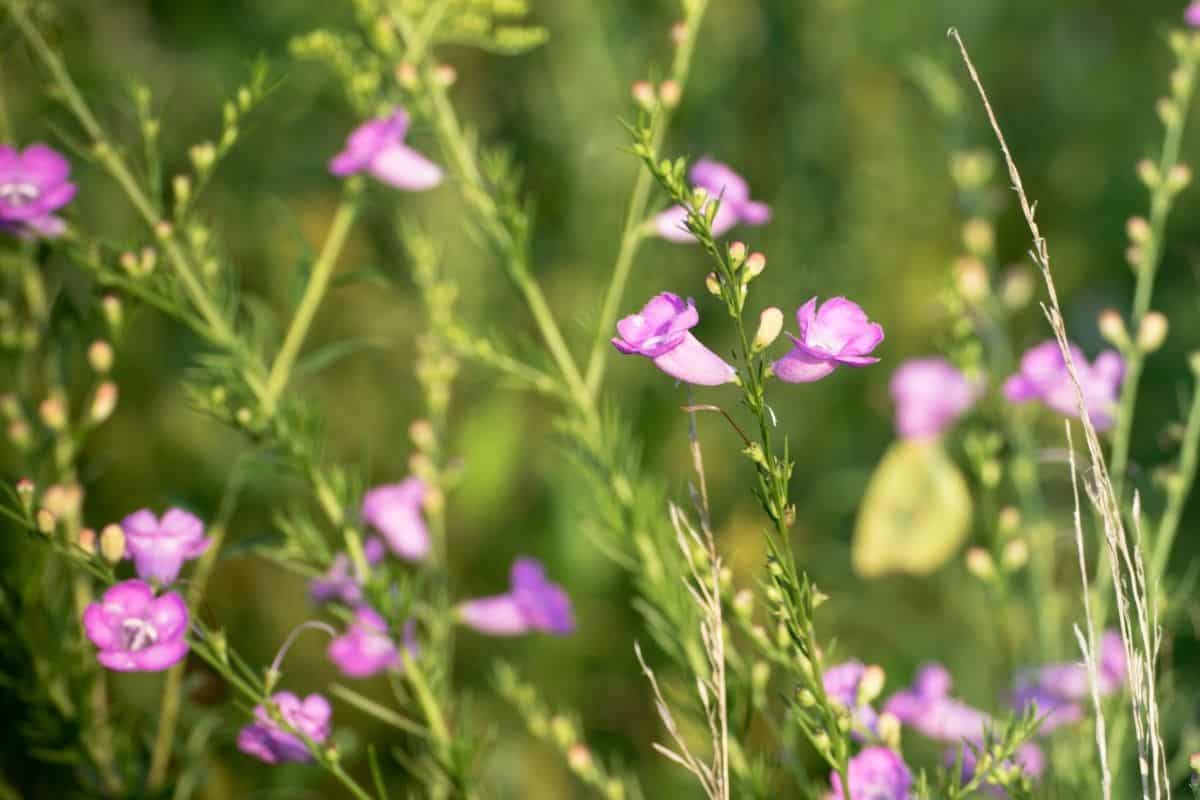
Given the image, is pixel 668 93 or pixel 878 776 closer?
pixel 878 776

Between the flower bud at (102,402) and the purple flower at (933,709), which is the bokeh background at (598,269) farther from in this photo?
the flower bud at (102,402)

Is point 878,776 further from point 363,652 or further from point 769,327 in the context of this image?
point 363,652

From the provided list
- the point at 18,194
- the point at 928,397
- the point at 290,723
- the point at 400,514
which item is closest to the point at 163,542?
the point at 290,723

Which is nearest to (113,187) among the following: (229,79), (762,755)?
(229,79)

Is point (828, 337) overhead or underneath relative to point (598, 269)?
overhead

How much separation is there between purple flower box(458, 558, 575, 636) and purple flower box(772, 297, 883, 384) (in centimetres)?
78

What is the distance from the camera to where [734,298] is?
0.91 meters

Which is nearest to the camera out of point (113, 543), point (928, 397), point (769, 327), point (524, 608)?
point (769, 327)

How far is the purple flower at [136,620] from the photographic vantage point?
107cm

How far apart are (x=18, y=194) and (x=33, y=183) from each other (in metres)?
0.02

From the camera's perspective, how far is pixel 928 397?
87.4 inches

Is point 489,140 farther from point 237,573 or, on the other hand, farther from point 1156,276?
point 1156,276

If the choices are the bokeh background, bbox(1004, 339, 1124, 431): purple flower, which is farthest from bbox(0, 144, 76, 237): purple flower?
bbox(1004, 339, 1124, 431): purple flower

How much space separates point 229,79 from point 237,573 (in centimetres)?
138
